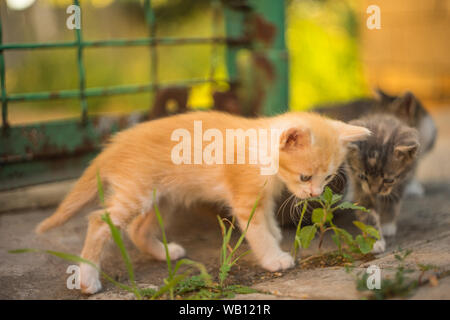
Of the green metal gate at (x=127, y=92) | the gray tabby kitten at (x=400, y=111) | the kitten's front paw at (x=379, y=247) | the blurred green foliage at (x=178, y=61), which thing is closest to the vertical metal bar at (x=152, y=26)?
the green metal gate at (x=127, y=92)

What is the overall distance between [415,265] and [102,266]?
1.20m

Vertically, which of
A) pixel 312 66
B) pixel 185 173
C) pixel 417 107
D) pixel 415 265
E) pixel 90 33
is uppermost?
pixel 90 33

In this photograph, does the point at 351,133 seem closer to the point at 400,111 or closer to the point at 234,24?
the point at 400,111

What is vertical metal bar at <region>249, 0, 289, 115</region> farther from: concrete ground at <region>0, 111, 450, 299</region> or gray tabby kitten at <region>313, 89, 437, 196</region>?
concrete ground at <region>0, 111, 450, 299</region>

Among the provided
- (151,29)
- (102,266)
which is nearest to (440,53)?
(151,29)

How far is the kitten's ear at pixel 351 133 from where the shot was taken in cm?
193

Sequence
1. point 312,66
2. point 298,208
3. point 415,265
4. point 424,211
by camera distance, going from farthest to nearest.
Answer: point 312,66 → point 424,211 → point 298,208 → point 415,265

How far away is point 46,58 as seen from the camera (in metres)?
5.38

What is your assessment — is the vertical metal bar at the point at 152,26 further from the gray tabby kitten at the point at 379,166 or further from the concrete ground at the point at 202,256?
the gray tabby kitten at the point at 379,166

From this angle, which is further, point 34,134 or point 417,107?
point 417,107

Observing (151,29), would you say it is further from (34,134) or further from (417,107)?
(417,107)

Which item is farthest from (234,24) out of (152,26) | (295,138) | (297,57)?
(297,57)

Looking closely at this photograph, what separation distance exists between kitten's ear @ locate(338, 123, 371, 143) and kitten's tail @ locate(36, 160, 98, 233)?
1008 mm

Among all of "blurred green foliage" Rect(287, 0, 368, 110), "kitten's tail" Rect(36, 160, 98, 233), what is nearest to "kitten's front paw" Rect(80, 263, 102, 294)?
"kitten's tail" Rect(36, 160, 98, 233)
